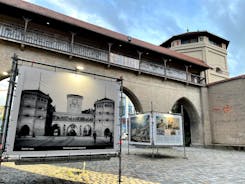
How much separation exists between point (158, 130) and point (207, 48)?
1982 cm

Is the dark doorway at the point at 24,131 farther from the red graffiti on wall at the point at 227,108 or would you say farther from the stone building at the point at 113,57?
the red graffiti on wall at the point at 227,108

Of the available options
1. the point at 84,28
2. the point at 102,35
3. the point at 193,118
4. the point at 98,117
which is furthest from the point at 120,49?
the point at 98,117

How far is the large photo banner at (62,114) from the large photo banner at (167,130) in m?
5.35

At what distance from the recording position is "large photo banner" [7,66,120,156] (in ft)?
13.1

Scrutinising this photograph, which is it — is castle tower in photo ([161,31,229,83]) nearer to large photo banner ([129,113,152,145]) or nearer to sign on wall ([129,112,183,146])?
sign on wall ([129,112,183,146])

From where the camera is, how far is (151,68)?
16.5 meters

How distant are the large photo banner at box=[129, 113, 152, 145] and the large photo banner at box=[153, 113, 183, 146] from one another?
407 mm

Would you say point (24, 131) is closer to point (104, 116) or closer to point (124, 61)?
point (104, 116)

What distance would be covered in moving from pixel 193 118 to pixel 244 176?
14.2 m

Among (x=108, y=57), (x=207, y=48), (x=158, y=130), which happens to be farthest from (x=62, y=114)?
(x=207, y=48)

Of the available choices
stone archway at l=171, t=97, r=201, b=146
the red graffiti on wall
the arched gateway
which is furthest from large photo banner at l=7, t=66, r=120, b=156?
the red graffiti on wall

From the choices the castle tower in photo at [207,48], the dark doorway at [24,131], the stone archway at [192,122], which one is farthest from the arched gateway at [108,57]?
the dark doorway at [24,131]

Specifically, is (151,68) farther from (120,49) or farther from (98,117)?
(98,117)

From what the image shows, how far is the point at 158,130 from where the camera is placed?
10094mm
